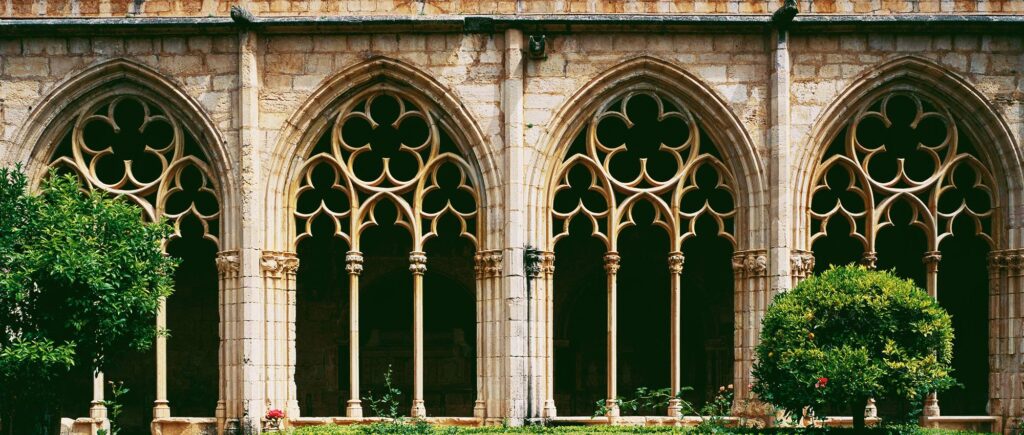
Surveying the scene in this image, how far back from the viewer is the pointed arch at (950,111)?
1562 centimetres

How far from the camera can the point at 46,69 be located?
1576 centimetres

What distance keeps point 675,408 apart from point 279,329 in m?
5.19

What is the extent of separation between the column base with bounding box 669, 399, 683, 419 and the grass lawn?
23.6 inches

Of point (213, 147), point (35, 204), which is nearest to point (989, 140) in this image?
point (213, 147)

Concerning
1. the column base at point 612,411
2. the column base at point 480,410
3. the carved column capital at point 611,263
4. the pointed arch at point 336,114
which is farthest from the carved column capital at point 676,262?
the column base at point 480,410

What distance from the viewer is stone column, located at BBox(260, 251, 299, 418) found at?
1556cm

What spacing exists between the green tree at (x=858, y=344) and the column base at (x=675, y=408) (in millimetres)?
2220

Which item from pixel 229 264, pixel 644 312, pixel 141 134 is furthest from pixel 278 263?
pixel 644 312

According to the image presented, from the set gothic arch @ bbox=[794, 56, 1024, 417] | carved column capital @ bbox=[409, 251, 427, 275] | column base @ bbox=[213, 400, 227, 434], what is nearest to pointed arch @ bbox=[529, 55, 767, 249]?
gothic arch @ bbox=[794, 56, 1024, 417]

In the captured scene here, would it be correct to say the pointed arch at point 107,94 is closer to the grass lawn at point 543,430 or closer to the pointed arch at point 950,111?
the grass lawn at point 543,430

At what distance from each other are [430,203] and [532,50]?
5921mm

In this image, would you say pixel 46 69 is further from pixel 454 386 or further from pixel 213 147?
pixel 454 386

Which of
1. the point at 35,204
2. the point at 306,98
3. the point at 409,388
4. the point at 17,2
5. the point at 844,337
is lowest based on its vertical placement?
the point at 409,388

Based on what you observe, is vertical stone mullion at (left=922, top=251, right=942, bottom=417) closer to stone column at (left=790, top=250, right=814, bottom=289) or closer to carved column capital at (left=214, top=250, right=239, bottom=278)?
stone column at (left=790, top=250, right=814, bottom=289)
